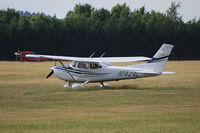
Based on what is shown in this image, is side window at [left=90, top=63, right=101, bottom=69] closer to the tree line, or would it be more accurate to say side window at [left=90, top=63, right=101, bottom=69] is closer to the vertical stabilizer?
the vertical stabilizer

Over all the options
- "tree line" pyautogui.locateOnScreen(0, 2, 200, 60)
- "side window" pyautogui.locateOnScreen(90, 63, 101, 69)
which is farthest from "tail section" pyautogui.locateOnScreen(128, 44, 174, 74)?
"tree line" pyautogui.locateOnScreen(0, 2, 200, 60)

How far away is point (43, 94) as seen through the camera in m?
26.9

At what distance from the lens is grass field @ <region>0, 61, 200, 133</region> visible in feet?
53.5

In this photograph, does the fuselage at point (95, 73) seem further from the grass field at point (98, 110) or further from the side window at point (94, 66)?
the grass field at point (98, 110)

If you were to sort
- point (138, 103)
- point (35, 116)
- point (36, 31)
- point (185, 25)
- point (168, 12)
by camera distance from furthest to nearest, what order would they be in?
point (168, 12)
point (185, 25)
point (36, 31)
point (138, 103)
point (35, 116)

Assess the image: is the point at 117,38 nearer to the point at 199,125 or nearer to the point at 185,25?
the point at 185,25

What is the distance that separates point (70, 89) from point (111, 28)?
4834 cm

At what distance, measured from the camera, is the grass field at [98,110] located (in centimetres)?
1630

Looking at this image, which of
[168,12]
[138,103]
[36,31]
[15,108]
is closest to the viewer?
[15,108]

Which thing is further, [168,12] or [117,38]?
[168,12]

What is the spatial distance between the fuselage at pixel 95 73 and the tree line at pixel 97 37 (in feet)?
128

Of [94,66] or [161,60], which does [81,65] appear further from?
[161,60]

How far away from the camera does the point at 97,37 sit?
2992 inches

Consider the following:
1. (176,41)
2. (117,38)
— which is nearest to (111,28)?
(117,38)
